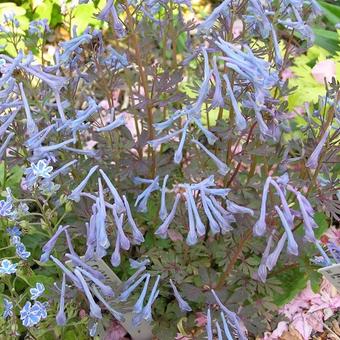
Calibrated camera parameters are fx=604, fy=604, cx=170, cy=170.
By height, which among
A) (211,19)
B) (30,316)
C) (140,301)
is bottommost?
(30,316)

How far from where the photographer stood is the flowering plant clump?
1055 millimetres

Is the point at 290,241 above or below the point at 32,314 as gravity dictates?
above

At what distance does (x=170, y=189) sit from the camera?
1572 millimetres

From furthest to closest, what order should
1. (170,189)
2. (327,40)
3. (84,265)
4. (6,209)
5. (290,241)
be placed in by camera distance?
A: (327,40)
(170,189)
(6,209)
(84,265)
(290,241)

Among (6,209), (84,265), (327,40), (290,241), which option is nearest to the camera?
(290,241)

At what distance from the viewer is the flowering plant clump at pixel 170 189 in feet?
3.46

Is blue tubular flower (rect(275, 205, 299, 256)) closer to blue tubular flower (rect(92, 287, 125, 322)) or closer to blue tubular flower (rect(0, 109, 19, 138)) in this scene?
blue tubular flower (rect(92, 287, 125, 322))

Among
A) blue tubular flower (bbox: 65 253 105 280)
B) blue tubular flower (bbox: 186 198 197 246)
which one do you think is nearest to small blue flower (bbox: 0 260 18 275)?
blue tubular flower (bbox: 65 253 105 280)

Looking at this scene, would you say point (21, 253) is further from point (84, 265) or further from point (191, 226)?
point (191, 226)

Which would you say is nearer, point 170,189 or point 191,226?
point 191,226

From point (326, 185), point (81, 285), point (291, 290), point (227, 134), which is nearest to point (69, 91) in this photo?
point (227, 134)

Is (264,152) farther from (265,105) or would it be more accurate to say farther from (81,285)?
(81,285)

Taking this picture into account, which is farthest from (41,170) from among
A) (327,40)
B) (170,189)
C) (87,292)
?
(327,40)

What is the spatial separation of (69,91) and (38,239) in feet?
1.45
